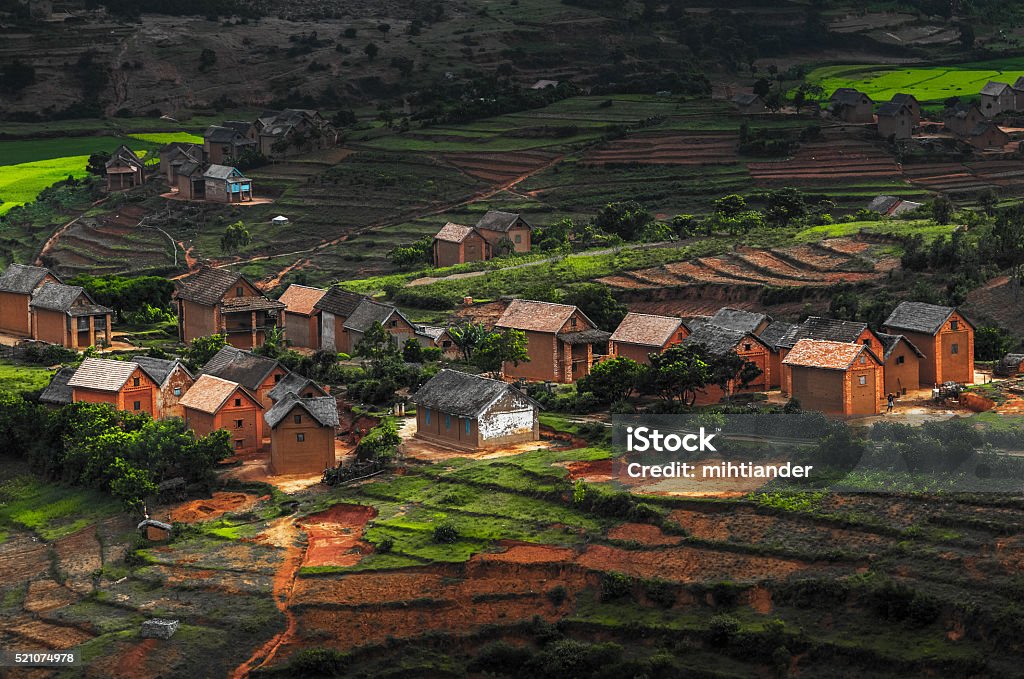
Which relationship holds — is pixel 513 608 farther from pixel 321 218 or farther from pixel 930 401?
pixel 321 218

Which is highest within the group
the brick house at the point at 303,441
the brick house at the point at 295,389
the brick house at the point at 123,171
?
the brick house at the point at 123,171

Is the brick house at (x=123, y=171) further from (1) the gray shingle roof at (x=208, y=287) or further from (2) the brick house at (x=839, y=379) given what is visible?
(2) the brick house at (x=839, y=379)

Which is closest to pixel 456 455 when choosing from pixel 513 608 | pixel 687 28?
pixel 513 608

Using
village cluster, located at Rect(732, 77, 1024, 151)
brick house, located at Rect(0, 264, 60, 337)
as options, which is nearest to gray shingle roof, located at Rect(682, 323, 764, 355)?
brick house, located at Rect(0, 264, 60, 337)

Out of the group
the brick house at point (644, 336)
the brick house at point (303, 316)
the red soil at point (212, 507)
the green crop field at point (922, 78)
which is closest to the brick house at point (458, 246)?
the brick house at point (303, 316)

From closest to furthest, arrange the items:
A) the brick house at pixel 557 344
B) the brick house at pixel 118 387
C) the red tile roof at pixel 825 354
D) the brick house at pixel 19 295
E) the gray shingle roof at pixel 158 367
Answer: the red tile roof at pixel 825 354 < the brick house at pixel 118 387 < the gray shingle roof at pixel 158 367 < the brick house at pixel 557 344 < the brick house at pixel 19 295

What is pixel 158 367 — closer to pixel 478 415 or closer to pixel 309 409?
pixel 309 409
